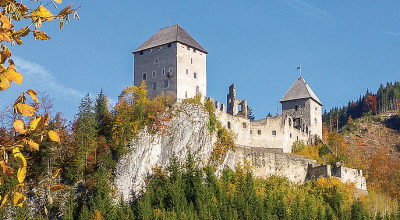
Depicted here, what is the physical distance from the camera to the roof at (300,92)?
65.1 metres

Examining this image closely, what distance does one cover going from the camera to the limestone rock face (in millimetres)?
44031

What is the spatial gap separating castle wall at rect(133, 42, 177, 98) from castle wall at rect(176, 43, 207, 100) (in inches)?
20.9

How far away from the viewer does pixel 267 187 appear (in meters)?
48.0

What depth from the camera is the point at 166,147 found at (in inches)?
1818

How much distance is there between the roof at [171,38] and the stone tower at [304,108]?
59.2 feet

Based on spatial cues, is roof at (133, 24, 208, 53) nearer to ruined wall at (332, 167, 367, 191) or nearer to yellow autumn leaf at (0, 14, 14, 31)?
ruined wall at (332, 167, 367, 191)

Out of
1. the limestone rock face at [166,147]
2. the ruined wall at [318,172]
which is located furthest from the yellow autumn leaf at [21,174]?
the ruined wall at [318,172]

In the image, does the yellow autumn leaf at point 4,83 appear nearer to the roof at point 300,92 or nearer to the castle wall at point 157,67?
the castle wall at point 157,67

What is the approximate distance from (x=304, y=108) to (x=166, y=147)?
81.0ft

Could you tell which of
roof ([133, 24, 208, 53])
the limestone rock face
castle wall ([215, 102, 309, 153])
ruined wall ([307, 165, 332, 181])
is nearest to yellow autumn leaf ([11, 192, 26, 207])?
the limestone rock face

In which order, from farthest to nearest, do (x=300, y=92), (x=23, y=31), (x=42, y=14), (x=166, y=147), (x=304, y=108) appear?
(x=300, y=92) → (x=304, y=108) → (x=166, y=147) → (x=42, y=14) → (x=23, y=31)

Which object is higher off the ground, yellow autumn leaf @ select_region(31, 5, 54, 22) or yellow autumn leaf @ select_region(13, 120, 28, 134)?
yellow autumn leaf @ select_region(31, 5, 54, 22)

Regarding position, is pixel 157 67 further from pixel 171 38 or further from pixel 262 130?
pixel 262 130

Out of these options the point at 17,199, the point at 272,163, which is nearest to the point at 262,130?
the point at 272,163
